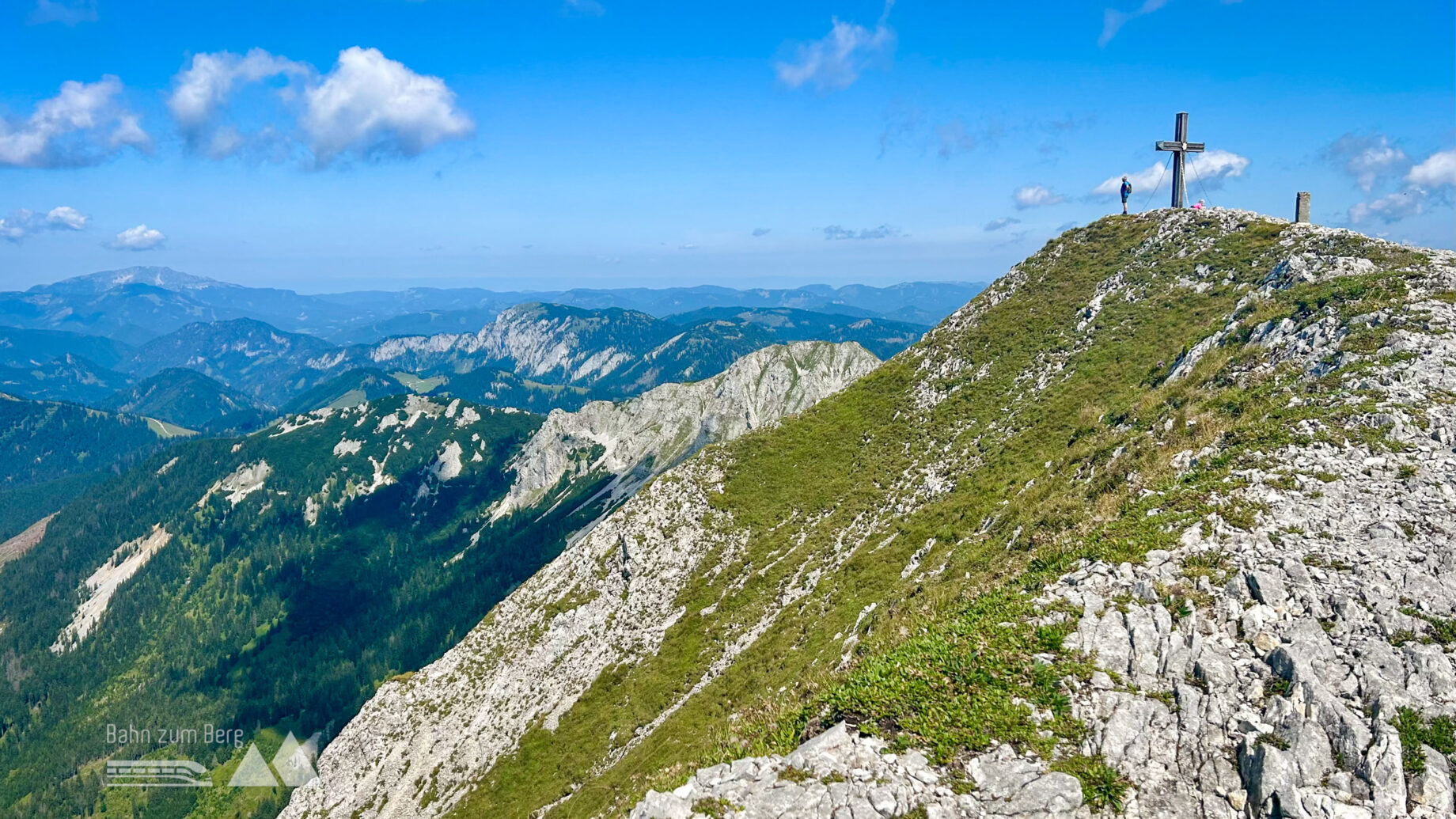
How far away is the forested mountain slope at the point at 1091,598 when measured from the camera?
41.3 feet

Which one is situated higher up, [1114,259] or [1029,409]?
[1114,259]

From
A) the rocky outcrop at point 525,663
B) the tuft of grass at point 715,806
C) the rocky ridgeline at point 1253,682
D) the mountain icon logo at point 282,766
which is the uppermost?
the rocky ridgeline at point 1253,682

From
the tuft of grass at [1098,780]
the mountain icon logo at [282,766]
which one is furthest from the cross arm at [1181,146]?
the mountain icon logo at [282,766]

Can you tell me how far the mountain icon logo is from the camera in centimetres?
16262

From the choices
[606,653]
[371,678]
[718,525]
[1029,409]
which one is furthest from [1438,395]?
[371,678]

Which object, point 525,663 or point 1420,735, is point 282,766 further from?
point 1420,735

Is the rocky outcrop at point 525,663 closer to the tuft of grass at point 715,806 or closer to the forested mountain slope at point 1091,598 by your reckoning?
the forested mountain slope at point 1091,598

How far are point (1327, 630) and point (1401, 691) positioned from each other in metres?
1.57

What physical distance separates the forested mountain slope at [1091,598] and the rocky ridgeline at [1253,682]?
0.19ft

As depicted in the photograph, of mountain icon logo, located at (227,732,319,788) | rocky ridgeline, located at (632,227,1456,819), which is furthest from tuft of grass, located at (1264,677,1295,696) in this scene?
mountain icon logo, located at (227,732,319,788)

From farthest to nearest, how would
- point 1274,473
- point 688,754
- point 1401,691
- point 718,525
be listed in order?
point 718,525, point 688,754, point 1274,473, point 1401,691

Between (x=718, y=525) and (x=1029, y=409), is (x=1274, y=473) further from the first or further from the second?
(x=718, y=525)

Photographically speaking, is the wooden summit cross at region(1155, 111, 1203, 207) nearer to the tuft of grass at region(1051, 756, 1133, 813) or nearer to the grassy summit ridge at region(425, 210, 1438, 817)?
the grassy summit ridge at region(425, 210, 1438, 817)

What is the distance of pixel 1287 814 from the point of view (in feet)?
36.1
